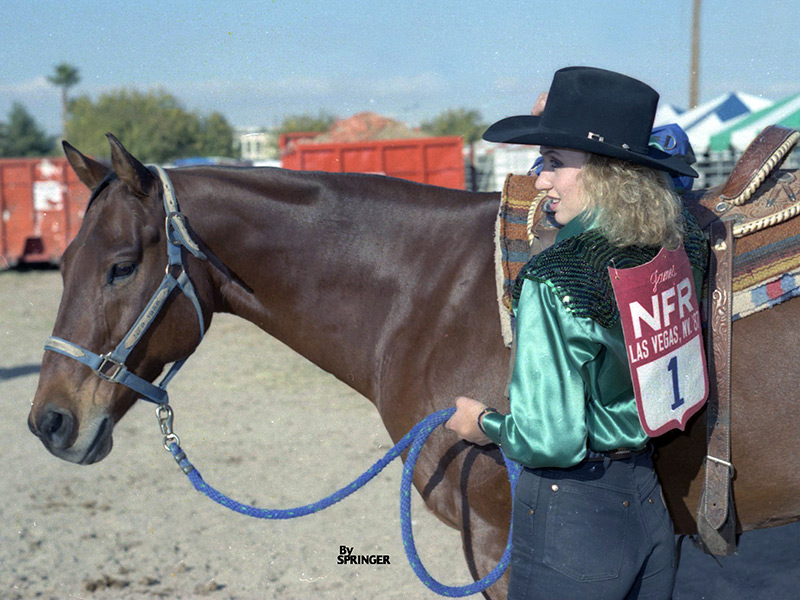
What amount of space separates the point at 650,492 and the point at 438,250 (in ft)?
3.45

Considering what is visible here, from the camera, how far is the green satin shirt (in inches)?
56.3

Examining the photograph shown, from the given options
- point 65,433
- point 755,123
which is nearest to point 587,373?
point 65,433

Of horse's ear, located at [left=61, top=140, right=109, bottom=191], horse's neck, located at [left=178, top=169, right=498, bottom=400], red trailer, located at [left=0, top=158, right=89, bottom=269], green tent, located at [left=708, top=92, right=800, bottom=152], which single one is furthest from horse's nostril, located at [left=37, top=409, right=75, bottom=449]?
red trailer, located at [left=0, top=158, right=89, bottom=269]

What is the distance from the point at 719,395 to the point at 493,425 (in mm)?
722

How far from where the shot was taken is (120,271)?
2.30 m

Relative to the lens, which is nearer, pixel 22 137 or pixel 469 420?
pixel 469 420

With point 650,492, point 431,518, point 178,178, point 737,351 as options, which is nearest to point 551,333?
point 650,492

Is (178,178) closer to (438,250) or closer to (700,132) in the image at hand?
(438,250)

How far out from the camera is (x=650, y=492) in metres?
1.64

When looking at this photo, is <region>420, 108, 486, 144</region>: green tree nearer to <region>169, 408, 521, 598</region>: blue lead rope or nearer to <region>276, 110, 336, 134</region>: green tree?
<region>276, 110, 336, 134</region>: green tree

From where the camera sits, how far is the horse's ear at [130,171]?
2.20m

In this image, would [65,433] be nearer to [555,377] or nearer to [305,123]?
[555,377]

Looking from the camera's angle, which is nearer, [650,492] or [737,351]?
[650,492]

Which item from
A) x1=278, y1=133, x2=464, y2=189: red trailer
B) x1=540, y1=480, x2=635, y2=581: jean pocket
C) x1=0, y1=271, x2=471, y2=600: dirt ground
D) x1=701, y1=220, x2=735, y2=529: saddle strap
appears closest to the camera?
x1=540, y1=480, x2=635, y2=581: jean pocket
